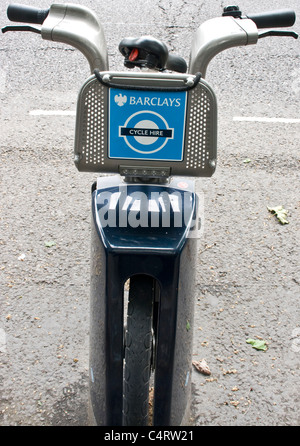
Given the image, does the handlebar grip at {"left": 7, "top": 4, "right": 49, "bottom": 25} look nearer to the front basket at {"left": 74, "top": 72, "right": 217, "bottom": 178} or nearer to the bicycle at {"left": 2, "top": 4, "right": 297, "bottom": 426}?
the bicycle at {"left": 2, "top": 4, "right": 297, "bottom": 426}

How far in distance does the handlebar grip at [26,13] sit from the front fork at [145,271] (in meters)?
0.74

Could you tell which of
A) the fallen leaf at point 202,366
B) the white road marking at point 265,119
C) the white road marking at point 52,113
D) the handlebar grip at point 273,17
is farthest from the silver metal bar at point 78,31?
the white road marking at point 265,119

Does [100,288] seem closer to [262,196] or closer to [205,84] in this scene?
[205,84]

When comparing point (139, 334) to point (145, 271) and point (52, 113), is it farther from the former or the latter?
point (52, 113)

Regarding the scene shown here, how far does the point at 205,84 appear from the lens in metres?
1.76

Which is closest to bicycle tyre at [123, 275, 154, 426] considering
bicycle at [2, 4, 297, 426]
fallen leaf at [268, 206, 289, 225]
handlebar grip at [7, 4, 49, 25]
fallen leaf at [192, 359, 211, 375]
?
bicycle at [2, 4, 297, 426]

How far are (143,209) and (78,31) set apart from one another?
0.73 metres

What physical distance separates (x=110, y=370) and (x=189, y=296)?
0.38 m

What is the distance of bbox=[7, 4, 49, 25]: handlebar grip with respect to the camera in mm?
2162

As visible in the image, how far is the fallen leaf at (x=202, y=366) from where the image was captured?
260 cm

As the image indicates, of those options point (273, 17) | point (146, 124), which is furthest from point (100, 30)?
point (273, 17)

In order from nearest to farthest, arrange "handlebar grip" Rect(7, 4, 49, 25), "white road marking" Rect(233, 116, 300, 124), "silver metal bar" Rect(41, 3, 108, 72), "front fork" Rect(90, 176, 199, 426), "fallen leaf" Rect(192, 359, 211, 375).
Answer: "front fork" Rect(90, 176, 199, 426), "silver metal bar" Rect(41, 3, 108, 72), "handlebar grip" Rect(7, 4, 49, 25), "fallen leaf" Rect(192, 359, 211, 375), "white road marking" Rect(233, 116, 300, 124)

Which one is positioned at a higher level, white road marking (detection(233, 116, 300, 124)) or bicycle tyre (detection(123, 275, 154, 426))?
white road marking (detection(233, 116, 300, 124))

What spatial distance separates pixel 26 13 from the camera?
85.8 inches
